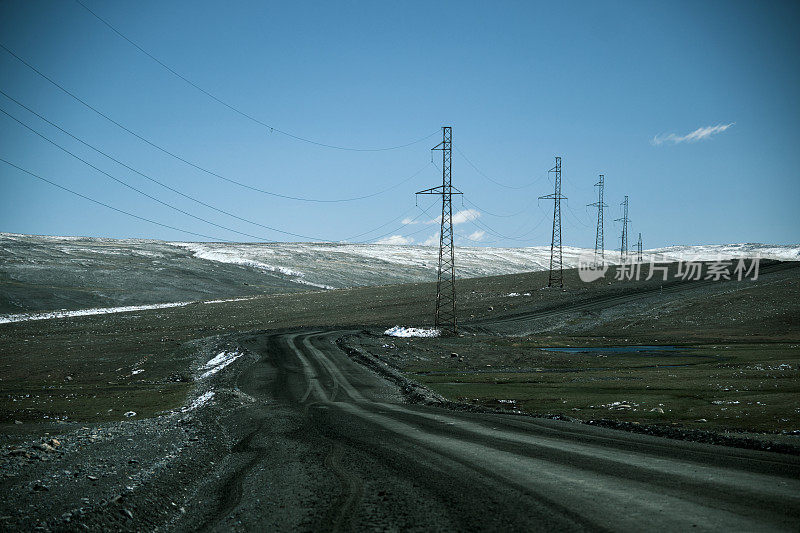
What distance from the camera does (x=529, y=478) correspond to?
10.9 meters

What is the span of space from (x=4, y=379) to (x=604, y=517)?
39801 mm

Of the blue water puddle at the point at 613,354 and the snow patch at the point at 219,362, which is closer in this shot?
the blue water puddle at the point at 613,354

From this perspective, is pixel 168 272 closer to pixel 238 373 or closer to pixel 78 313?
pixel 78 313

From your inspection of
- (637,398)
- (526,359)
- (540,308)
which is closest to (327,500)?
(637,398)

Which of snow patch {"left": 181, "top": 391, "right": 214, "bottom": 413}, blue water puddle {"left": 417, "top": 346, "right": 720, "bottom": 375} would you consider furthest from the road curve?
blue water puddle {"left": 417, "top": 346, "right": 720, "bottom": 375}

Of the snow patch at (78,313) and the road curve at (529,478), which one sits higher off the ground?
the road curve at (529,478)

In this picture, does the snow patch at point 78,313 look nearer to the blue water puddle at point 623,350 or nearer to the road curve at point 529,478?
the blue water puddle at point 623,350

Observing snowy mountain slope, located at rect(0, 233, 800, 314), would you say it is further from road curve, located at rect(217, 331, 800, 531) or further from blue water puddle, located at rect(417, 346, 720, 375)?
road curve, located at rect(217, 331, 800, 531)

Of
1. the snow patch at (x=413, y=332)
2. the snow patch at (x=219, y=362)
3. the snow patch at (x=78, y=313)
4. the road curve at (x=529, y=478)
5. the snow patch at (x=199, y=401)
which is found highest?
the road curve at (x=529, y=478)

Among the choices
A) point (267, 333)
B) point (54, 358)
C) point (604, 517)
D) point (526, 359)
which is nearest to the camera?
point (604, 517)

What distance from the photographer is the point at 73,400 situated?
2558cm

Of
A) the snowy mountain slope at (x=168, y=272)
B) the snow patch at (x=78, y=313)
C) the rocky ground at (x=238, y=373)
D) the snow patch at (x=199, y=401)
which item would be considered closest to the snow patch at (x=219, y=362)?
the rocky ground at (x=238, y=373)

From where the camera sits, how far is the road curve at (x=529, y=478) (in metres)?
8.57

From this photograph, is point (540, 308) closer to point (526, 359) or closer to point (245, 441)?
point (526, 359)
